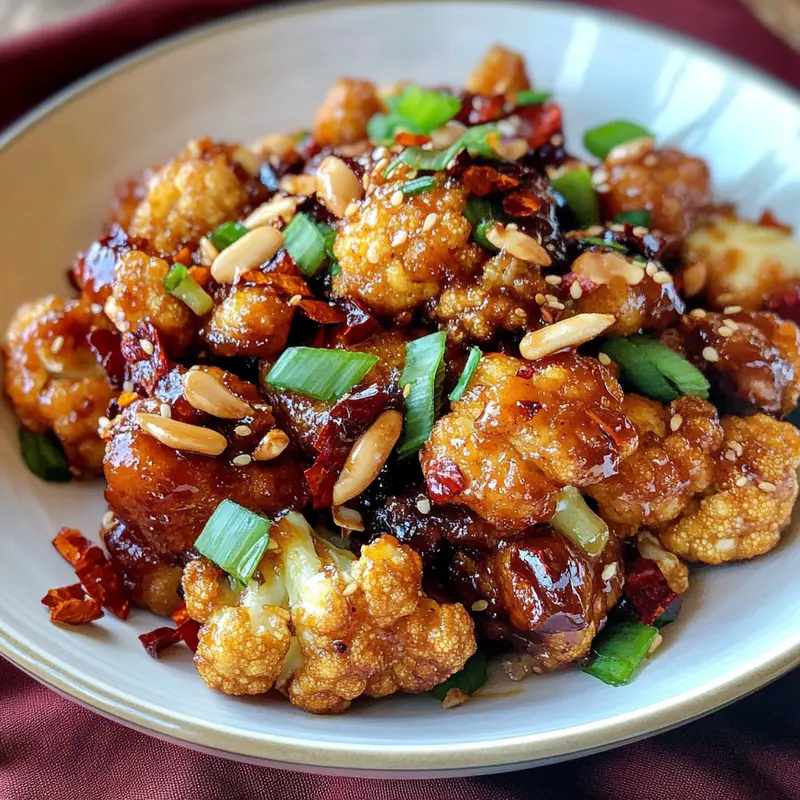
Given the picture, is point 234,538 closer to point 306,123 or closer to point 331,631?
point 331,631

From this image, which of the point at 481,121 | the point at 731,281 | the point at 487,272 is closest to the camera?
the point at 487,272

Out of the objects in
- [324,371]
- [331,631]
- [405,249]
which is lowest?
[331,631]

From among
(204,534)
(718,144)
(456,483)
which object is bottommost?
(204,534)

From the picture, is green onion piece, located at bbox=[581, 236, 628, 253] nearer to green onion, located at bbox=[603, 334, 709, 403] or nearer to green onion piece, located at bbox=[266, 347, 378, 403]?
green onion, located at bbox=[603, 334, 709, 403]

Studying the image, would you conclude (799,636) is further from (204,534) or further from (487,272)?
(204,534)

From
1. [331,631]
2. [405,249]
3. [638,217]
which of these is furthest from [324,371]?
[638,217]

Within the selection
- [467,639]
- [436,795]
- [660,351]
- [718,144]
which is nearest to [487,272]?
[660,351]

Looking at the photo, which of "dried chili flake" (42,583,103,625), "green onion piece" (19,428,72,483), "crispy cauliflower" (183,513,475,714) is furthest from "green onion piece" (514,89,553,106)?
"dried chili flake" (42,583,103,625)
